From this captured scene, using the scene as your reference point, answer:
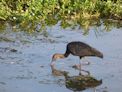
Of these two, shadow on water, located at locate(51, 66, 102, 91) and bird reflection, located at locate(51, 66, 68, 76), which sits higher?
shadow on water, located at locate(51, 66, 102, 91)

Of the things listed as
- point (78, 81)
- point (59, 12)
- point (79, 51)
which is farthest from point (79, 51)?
point (59, 12)

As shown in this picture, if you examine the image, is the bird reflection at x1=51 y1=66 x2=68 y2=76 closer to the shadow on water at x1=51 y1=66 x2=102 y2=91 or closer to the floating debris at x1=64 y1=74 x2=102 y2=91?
the shadow on water at x1=51 y1=66 x2=102 y2=91

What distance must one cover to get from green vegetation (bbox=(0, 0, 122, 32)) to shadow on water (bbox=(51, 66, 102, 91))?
13.8 ft

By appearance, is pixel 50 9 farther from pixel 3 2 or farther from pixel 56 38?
pixel 56 38

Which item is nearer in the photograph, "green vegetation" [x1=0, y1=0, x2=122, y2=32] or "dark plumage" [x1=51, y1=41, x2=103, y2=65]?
"dark plumage" [x1=51, y1=41, x2=103, y2=65]

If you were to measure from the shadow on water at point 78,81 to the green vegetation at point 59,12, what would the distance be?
4192 mm

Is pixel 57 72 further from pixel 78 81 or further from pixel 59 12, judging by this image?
pixel 59 12

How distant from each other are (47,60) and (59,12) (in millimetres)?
4591

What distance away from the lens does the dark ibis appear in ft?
33.3

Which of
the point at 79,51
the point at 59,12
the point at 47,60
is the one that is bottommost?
the point at 59,12

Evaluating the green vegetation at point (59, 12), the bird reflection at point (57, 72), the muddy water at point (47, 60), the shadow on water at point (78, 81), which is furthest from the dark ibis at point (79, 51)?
the green vegetation at point (59, 12)

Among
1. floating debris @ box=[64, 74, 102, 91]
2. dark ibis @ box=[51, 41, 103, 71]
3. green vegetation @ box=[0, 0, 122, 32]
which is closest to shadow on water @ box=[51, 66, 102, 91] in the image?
floating debris @ box=[64, 74, 102, 91]

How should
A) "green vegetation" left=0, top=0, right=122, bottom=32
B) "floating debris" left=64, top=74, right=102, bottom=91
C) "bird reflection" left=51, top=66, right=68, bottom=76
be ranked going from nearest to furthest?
"floating debris" left=64, top=74, right=102, bottom=91 < "bird reflection" left=51, top=66, right=68, bottom=76 < "green vegetation" left=0, top=0, right=122, bottom=32

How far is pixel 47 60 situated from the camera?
10703mm
